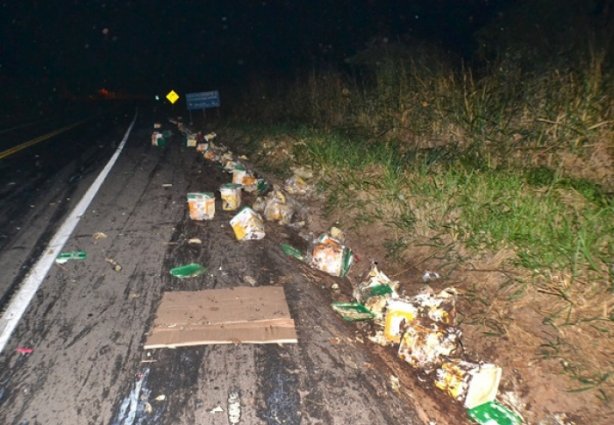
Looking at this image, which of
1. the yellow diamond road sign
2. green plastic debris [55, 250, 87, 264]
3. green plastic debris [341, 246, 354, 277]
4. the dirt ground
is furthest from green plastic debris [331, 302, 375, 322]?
the yellow diamond road sign

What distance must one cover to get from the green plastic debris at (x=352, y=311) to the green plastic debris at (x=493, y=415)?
3.11 feet

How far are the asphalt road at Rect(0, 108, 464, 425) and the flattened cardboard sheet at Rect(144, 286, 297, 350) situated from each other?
8cm

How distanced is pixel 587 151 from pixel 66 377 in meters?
5.12

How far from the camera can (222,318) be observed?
9.36 ft

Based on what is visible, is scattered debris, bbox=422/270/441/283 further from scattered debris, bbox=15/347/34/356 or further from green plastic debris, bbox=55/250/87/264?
green plastic debris, bbox=55/250/87/264

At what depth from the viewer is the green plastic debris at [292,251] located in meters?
3.95

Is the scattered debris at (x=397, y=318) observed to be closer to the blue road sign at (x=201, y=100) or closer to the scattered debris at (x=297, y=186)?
the scattered debris at (x=297, y=186)

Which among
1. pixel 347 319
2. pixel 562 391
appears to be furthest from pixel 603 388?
pixel 347 319

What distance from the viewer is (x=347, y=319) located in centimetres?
298

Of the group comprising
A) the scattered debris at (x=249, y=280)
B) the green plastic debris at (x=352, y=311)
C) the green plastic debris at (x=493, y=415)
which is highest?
the scattered debris at (x=249, y=280)

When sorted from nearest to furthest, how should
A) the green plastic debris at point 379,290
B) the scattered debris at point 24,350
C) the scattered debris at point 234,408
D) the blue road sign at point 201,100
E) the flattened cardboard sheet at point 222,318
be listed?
the scattered debris at point 234,408
the scattered debris at point 24,350
the flattened cardboard sheet at point 222,318
the green plastic debris at point 379,290
the blue road sign at point 201,100

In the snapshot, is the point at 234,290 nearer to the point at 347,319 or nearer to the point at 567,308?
the point at 347,319

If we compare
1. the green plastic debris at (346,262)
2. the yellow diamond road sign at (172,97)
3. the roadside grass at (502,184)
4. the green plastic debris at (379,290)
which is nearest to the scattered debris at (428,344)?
the roadside grass at (502,184)

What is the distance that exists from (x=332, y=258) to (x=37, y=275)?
8.74 feet
